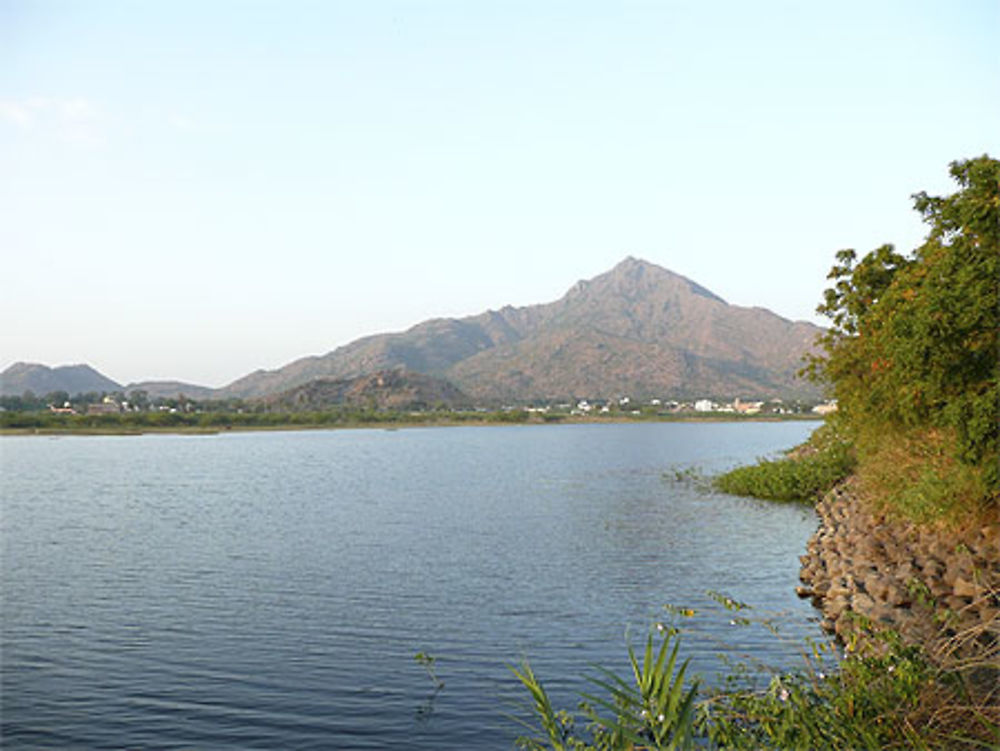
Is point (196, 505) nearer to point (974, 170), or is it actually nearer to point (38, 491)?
point (38, 491)

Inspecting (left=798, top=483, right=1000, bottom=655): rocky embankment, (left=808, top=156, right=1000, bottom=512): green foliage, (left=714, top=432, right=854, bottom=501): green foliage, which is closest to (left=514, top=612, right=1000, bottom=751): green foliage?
(left=798, top=483, right=1000, bottom=655): rocky embankment

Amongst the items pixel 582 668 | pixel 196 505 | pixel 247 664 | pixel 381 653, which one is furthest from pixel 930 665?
pixel 196 505

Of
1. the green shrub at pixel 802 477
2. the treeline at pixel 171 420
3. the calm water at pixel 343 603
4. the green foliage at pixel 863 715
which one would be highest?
the treeline at pixel 171 420

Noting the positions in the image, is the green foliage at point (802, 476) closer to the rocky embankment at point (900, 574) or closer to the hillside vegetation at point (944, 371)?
the hillside vegetation at point (944, 371)

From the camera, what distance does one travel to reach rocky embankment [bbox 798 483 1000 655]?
14.6m

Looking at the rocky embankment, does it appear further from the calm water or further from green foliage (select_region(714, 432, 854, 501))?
green foliage (select_region(714, 432, 854, 501))

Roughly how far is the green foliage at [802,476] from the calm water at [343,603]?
2482mm

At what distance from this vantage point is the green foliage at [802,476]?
4109 cm

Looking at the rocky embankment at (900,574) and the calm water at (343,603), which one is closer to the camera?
the calm water at (343,603)

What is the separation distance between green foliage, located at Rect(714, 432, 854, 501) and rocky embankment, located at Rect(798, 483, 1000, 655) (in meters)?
17.1

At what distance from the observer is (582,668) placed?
48.7 ft

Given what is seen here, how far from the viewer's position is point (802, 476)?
41.9 metres

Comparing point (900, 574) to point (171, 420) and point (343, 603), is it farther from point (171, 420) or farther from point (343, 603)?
point (171, 420)

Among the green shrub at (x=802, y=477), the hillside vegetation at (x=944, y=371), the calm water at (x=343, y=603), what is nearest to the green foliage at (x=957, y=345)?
the hillside vegetation at (x=944, y=371)
